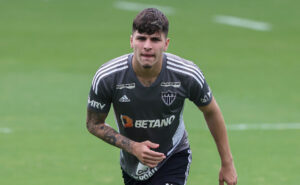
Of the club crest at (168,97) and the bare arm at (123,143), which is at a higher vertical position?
the club crest at (168,97)

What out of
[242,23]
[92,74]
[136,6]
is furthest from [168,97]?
[136,6]

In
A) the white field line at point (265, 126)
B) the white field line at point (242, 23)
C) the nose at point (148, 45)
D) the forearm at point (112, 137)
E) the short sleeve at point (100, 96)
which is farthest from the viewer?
the white field line at point (242, 23)

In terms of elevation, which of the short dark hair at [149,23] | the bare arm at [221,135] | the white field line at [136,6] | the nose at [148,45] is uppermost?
the short dark hair at [149,23]

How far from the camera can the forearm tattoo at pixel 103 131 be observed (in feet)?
23.7

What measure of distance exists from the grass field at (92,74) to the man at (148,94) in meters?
3.06

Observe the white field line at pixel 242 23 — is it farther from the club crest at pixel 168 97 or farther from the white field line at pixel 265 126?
the club crest at pixel 168 97

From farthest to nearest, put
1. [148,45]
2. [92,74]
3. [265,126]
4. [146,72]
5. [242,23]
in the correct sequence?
[242,23] < [92,74] < [265,126] < [146,72] < [148,45]

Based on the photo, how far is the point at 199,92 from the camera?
24.1 ft

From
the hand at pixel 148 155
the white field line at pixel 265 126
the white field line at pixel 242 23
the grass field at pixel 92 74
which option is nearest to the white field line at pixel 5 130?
the grass field at pixel 92 74

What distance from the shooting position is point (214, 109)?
7.48 meters

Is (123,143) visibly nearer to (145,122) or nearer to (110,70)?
(145,122)

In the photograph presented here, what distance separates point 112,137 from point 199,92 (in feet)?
2.85

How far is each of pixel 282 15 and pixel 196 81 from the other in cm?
1647

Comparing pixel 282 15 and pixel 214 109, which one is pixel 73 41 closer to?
pixel 282 15
